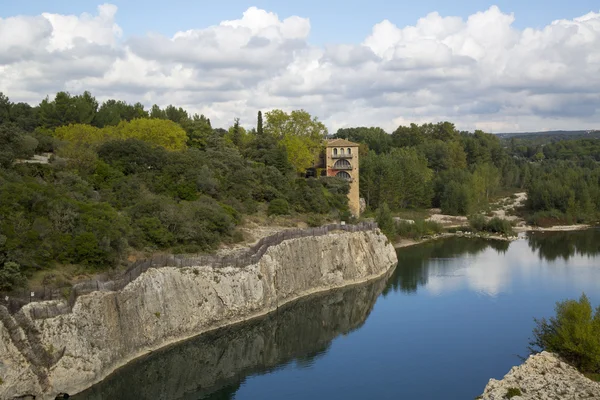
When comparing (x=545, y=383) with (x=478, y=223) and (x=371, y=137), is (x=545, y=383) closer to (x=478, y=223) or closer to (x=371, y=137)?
(x=478, y=223)

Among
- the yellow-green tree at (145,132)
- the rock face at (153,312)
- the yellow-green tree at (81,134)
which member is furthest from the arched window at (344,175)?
the yellow-green tree at (81,134)

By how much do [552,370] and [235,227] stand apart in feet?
89.2

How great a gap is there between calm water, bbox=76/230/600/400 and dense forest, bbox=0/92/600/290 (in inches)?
293

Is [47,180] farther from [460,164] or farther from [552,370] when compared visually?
[460,164]

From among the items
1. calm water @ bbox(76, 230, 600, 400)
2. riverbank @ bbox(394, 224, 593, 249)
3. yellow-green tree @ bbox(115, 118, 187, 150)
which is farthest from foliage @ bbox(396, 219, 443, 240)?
yellow-green tree @ bbox(115, 118, 187, 150)

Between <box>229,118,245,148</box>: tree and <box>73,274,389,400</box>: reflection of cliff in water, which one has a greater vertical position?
<box>229,118,245,148</box>: tree

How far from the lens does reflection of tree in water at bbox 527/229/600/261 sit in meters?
69.4

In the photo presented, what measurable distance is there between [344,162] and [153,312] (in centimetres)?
4602

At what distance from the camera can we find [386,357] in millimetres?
36219

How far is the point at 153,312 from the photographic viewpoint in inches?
1375

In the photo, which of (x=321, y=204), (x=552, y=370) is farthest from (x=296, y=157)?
(x=552, y=370)

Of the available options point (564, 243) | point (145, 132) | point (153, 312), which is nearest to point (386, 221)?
point (564, 243)

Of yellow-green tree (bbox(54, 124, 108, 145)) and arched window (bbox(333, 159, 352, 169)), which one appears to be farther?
arched window (bbox(333, 159, 352, 169))

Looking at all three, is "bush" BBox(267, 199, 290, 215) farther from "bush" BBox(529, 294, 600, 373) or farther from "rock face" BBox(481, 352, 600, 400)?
"rock face" BBox(481, 352, 600, 400)
